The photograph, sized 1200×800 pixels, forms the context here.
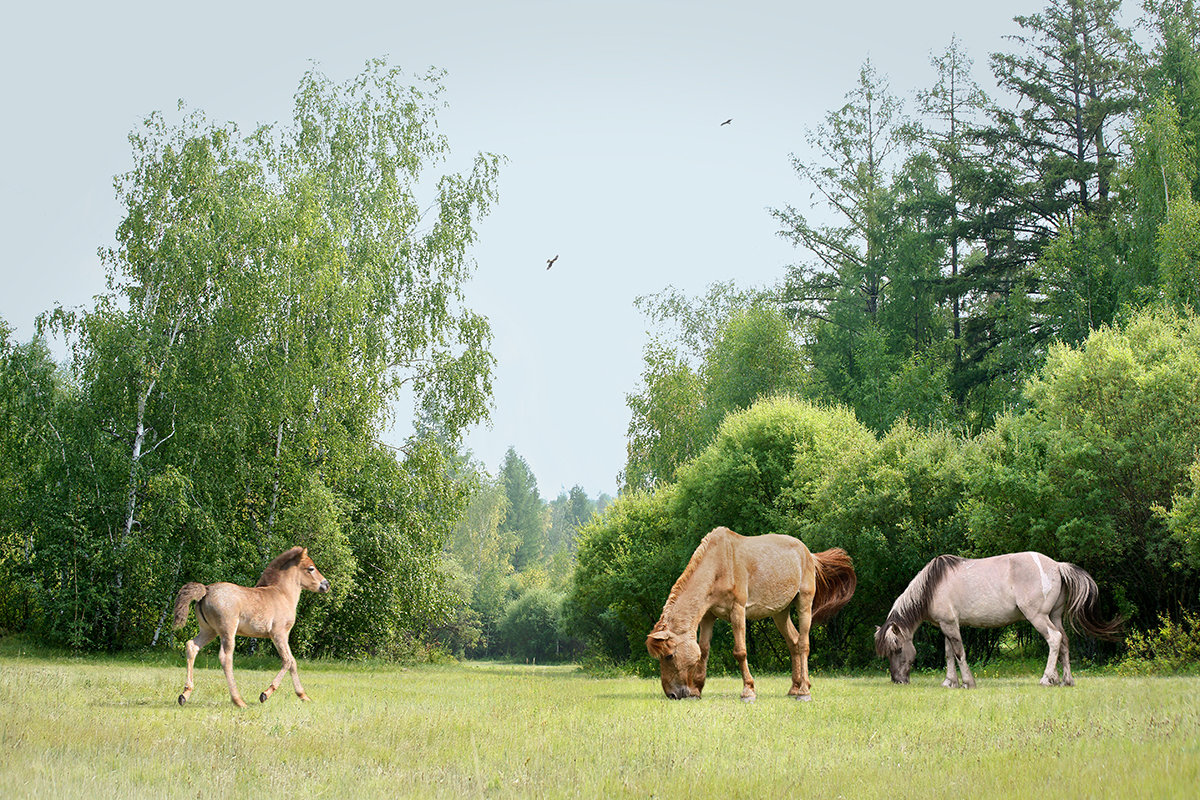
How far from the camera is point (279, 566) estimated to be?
14148 mm

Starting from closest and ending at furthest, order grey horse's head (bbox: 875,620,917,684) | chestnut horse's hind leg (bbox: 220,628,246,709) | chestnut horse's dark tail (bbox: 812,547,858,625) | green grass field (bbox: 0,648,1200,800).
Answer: green grass field (bbox: 0,648,1200,800)
chestnut horse's hind leg (bbox: 220,628,246,709)
chestnut horse's dark tail (bbox: 812,547,858,625)
grey horse's head (bbox: 875,620,917,684)

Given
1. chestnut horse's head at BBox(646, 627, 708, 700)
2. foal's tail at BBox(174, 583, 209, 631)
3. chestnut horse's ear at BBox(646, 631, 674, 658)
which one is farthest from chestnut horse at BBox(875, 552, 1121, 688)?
foal's tail at BBox(174, 583, 209, 631)

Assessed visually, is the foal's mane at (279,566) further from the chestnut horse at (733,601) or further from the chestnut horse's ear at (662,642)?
the chestnut horse at (733,601)

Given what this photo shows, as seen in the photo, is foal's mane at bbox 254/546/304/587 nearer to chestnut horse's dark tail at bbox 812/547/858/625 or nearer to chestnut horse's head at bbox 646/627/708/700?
chestnut horse's head at bbox 646/627/708/700

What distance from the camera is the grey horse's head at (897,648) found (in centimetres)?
1692

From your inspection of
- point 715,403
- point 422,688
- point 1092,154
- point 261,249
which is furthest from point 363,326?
point 1092,154

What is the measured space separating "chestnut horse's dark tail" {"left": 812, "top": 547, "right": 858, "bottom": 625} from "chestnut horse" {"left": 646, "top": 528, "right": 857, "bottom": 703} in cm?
61

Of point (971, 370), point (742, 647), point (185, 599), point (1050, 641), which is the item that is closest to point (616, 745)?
point (742, 647)

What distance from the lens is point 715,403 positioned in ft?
147

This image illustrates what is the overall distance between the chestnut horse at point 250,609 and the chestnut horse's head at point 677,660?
17.6 feet

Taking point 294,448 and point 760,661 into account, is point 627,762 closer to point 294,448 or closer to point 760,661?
point 760,661

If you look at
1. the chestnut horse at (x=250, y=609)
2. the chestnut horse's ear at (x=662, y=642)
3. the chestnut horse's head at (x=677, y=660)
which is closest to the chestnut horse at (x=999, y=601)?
the chestnut horse's head at (x=677, y=660)

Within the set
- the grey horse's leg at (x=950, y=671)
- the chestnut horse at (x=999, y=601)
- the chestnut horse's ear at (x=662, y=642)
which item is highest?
the chestnut horse at (x=999, y=601)

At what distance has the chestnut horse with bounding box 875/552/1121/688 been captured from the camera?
15367 millimetres
